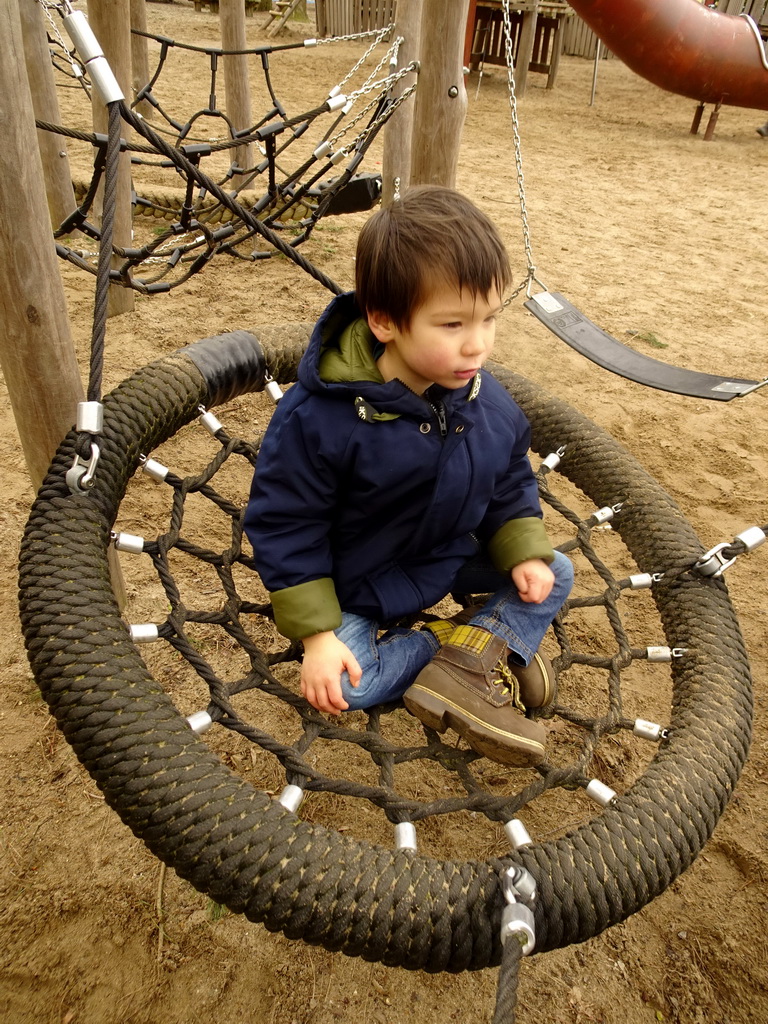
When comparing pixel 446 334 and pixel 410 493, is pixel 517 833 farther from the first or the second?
pixel 446 334

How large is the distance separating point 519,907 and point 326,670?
44cm

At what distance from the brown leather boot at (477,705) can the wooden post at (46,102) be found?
2.34m

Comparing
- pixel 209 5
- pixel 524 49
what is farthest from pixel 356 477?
pixel 209 5

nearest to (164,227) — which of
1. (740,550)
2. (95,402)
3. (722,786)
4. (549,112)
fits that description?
(95,402)

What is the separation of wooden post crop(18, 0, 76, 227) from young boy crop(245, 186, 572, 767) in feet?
6.76

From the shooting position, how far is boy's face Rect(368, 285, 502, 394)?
1.08 meters

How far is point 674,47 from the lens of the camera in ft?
10.5

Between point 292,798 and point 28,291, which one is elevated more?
point 28,291

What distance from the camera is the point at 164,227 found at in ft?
13.2

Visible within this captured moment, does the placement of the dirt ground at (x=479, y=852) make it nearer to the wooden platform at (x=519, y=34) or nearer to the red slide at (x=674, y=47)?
the red slide at (x=674, y=47)

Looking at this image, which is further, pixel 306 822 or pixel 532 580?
pixel 532 580

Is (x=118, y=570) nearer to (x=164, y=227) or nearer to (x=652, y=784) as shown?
(x=652, y=784)

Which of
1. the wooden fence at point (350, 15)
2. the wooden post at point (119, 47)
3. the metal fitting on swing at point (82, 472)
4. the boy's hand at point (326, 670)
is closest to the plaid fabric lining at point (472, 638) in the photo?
the boy's hand at point (326, 670)

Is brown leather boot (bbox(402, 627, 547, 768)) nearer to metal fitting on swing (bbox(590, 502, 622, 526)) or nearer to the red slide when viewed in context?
metal fitting on swing (bbox(590, 502, 622, 526))
